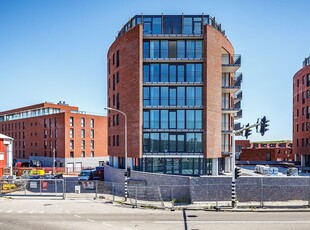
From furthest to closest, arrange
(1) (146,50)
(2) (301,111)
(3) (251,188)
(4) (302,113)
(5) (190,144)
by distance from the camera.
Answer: (2) (301,111), (4) (302,113), (1) (146,50), (5) (190,144), (3) (251,188)

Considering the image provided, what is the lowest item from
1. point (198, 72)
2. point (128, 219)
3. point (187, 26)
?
point (128, 219)

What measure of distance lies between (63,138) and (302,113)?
51.8m

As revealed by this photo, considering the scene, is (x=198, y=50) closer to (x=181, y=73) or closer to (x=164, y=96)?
(x=181, y=73)

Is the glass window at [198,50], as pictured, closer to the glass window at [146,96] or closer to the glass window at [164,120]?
the glass window at [146,96]

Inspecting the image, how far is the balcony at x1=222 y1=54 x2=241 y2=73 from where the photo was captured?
119ft

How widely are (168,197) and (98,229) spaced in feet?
37.2

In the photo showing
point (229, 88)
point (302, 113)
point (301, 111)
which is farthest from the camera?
point (301, 111)

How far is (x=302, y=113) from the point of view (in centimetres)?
5566

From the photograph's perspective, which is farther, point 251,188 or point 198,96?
point 198,96

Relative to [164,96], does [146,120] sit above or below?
below

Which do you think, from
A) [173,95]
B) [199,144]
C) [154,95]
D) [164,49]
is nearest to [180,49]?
[164,49]

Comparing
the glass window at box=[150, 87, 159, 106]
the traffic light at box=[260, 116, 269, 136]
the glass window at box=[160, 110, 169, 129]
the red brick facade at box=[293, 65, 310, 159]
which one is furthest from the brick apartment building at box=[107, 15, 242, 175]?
the red brick facade at box=[293, 65, 310, 159]

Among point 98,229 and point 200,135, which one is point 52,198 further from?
point 200,135

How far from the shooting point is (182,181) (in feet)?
87.0
